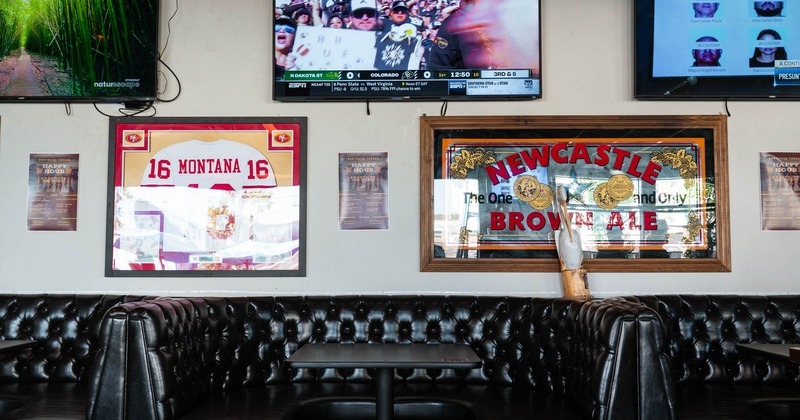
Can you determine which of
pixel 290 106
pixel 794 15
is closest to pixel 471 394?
pixel 290 106

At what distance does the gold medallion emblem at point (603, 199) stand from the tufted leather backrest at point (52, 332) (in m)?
3.06

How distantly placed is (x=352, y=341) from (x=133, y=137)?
2079 millimetres

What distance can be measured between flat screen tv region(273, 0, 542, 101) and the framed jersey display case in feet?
1.18

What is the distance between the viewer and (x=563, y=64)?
442 cm

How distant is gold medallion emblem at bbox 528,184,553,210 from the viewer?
14.1ft

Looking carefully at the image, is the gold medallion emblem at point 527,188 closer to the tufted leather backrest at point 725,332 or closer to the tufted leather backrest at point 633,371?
the tufted leather backrest at point 725,332

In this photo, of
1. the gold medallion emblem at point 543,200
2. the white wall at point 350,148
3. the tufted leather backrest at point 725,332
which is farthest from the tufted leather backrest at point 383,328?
the tufted leather backrest at point 725,332

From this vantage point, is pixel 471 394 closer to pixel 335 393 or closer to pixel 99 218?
pixel 335 393

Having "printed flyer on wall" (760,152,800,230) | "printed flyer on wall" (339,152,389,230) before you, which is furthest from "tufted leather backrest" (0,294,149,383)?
"printed flyer on wall" (760,152,800,230)

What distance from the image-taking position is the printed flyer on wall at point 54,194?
173 inches

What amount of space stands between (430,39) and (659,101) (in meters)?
1.63

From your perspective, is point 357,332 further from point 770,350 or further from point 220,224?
point 770,350

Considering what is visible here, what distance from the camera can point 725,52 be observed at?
4246 millimetres

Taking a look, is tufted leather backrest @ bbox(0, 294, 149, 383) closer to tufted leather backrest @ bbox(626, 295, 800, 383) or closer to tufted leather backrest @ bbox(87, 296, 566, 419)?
tufted leather backrest @ bbox(87, 296, 566, 419)
